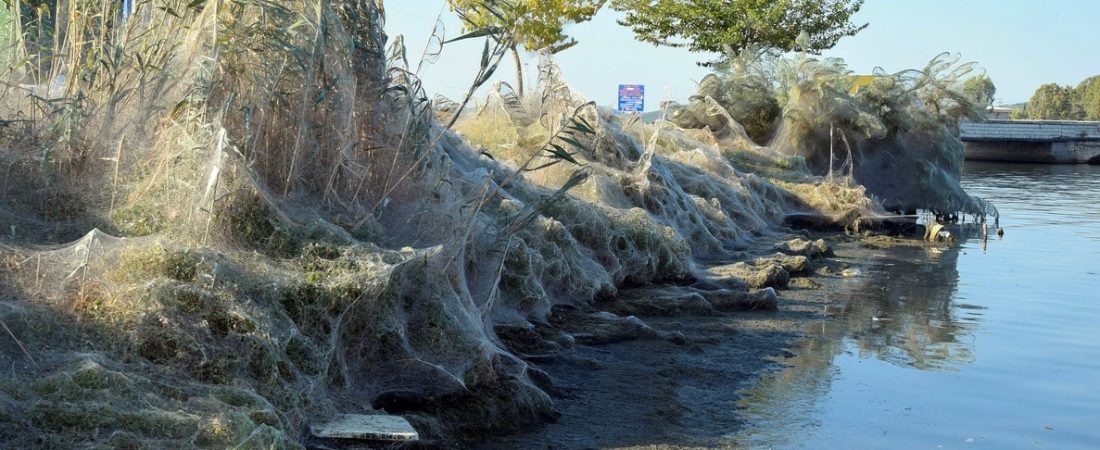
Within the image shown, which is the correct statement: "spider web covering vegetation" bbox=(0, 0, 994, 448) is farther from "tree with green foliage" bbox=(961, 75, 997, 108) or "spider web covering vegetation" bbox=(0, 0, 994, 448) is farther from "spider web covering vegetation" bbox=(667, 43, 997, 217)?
"tree with green foliage" bbox=(961, 75, 997, 108)

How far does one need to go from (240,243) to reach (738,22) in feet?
102

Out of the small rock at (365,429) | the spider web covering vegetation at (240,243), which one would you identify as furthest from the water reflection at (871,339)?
the small rock at (365,429)

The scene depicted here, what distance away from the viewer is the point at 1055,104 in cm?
10894

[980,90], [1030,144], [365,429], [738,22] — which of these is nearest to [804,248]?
[980,90]

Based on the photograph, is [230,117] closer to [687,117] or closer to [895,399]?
[895,399]

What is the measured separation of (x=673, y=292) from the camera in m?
11.3

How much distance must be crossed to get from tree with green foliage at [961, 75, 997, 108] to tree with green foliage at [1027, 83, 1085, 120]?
90143 mm

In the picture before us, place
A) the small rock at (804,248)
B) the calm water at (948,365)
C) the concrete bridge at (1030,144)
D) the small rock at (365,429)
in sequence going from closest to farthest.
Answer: the small rock at (365,429) → the calm water at (948,365) → the small rock at (804,248) → the concrete bridge at (1030,144)

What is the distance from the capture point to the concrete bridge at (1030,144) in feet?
195

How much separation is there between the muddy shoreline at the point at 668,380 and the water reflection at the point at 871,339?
6.1 inches

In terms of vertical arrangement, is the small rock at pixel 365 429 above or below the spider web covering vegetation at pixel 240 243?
below

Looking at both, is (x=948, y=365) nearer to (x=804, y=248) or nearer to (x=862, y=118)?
(x=804, y=248)

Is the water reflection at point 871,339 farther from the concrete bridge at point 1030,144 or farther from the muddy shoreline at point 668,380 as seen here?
the concrete bridge at point 1030,144

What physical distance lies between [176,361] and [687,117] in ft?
65.2
